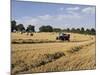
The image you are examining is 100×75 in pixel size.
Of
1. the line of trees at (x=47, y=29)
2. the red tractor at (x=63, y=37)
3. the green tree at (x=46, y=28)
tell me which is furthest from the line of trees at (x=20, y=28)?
the red tractor at (x=63, y=37)

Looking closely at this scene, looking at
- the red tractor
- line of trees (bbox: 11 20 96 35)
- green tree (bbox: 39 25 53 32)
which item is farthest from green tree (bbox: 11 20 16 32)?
the red tractor

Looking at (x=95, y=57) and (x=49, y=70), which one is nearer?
(x=49, y=70)

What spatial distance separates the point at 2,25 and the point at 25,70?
2.00ft

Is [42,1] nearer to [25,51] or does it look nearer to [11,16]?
[11,16]

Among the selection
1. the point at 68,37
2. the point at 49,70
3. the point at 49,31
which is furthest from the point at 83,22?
the point at 49,70

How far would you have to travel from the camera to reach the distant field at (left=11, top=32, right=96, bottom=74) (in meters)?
2.60

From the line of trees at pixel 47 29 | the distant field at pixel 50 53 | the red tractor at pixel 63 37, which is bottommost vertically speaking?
the distant field at pixel 50 53

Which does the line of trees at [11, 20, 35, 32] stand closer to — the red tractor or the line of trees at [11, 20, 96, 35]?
the line of trees at [11, 20, 96, 35]

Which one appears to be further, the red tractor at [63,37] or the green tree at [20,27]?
the red tractor at [63,37]

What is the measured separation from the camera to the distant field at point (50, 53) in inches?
102

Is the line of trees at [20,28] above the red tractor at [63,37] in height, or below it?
above

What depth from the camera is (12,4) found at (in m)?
2.57

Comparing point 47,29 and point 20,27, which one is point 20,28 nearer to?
point 20,27

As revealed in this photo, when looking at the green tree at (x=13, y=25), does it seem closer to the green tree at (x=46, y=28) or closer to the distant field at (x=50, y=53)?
the distant field at (x=50, y=53)
